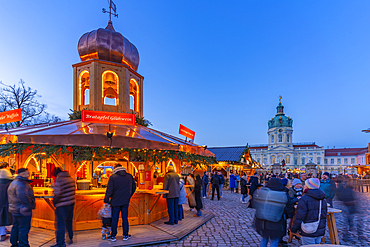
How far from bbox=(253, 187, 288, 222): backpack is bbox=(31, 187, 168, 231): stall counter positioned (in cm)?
337

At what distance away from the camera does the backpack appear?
3.81m

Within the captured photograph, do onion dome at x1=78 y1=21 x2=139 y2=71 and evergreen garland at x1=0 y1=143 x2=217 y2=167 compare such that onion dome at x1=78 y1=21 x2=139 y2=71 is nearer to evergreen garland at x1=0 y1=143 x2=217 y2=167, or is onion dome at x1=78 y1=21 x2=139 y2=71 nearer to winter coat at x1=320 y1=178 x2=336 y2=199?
evergreen garland at x1=0 y1=143 x2=217 y2=167

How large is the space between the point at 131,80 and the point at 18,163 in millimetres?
5076

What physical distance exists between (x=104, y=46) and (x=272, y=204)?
28.1 ft

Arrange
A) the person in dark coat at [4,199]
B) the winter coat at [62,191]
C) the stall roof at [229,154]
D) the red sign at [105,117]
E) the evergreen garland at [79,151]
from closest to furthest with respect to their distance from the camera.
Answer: the winter coat at [62,191]
the person in dark coat at [4,199]
the evergreen garland at [79,151]
the red sign at [105,117]
the stall roof at [229,154]

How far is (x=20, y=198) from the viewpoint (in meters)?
4.53

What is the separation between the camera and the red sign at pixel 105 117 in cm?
672

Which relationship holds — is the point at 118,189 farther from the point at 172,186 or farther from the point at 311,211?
the point at 311,211

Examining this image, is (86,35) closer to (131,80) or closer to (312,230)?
(131,80)

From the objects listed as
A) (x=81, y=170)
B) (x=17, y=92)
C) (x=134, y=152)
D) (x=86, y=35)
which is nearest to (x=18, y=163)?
(x=81, y=170)

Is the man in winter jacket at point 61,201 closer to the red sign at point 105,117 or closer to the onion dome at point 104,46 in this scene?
the red sign at point 105,117

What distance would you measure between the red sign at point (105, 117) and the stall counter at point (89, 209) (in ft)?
6.42

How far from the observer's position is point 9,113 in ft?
23.0

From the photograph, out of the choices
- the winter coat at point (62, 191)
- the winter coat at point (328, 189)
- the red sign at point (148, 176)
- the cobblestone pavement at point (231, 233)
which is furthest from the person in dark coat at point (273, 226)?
the winter coat at point (328, 189)
